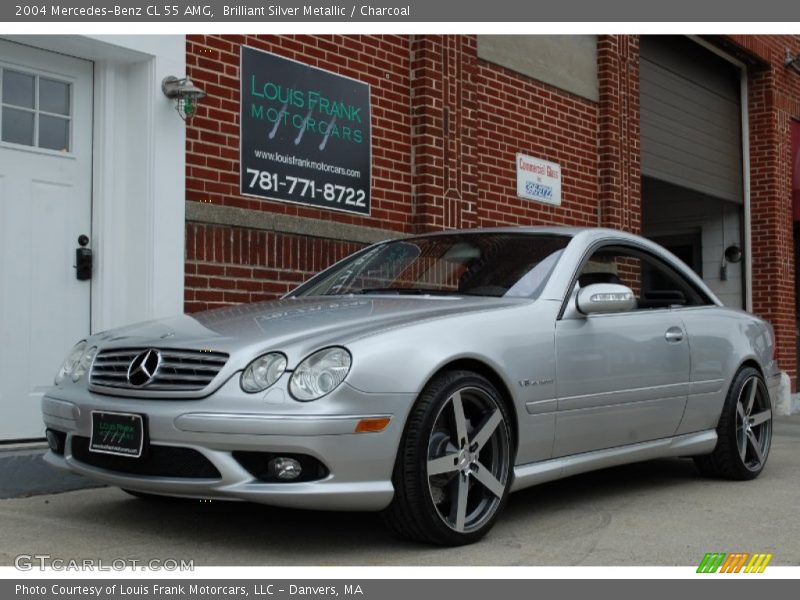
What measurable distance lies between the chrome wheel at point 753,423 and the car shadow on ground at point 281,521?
81cm

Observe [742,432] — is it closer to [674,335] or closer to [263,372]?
[674,335]

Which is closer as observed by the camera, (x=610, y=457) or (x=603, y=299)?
(x=603, y=299)

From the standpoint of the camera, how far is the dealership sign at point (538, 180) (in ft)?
33.7

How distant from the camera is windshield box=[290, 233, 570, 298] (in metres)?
5.10

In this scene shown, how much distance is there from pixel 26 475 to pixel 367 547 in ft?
7.40

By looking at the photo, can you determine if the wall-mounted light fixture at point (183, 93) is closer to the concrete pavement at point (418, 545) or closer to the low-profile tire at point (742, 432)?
the concrete pavement at point (418, 545)

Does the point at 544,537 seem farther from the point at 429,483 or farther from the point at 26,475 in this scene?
the point at 26,475

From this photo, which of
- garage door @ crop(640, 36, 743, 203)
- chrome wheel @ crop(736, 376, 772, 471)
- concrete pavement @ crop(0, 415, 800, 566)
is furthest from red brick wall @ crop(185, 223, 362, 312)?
garage door @ crop(640, 36, 743, 203)

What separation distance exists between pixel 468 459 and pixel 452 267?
4.39 feet

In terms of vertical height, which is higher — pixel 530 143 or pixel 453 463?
pixel 530 143

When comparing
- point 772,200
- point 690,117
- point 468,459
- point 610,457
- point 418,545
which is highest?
point 690,117

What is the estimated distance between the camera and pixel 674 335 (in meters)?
5.66

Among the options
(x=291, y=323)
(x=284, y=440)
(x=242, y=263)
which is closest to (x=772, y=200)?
(x=242, y=263)

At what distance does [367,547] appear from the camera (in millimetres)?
4207
